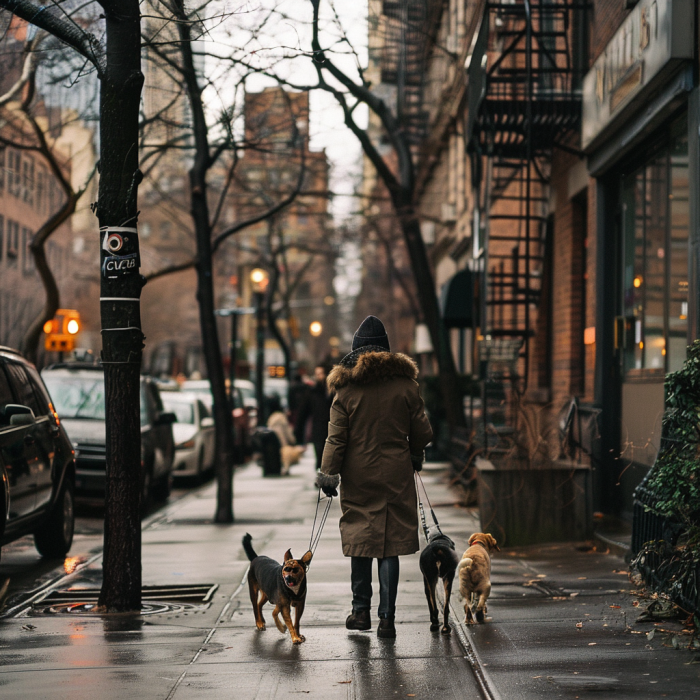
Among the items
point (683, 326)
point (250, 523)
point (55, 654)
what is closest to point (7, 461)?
point (55, 654)

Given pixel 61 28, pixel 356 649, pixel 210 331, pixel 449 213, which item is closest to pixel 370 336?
pixel 356 649

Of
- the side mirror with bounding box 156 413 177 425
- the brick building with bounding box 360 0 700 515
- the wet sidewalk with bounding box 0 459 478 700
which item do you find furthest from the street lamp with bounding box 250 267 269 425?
the wet sidewalk with bounding box 0 459 478 700

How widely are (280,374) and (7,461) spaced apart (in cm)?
4007

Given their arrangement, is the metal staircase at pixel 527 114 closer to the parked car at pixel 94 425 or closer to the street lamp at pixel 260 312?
the parked car at pixel 94 425

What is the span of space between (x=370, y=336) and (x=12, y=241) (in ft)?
87.6

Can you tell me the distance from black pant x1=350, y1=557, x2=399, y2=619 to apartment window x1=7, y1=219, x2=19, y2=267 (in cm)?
2517

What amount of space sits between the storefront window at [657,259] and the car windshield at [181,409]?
9.72 meters

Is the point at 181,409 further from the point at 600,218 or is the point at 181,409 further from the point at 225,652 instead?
the point at 225,652

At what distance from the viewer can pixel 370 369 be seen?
6.80 meters

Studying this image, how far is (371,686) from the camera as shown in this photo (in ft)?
18.2

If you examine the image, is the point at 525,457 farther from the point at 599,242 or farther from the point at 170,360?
the point at 170,360

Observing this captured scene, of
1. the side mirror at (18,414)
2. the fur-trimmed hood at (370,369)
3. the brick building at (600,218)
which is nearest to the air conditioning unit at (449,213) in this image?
the brick building at (600,218)

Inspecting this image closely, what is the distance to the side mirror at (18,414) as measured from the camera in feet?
29.3

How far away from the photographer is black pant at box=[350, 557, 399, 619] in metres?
6.71
